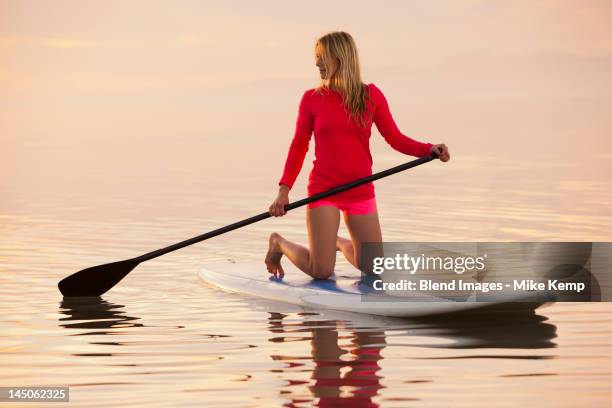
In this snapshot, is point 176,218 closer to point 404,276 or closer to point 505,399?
point 404,276

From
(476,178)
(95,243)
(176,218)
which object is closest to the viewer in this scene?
(95,243)

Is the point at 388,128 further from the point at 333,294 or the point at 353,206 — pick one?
the point at 333,294

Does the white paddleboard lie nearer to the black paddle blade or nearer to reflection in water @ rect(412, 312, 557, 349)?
reflection in water @ rect(412, 312, 557, 349)

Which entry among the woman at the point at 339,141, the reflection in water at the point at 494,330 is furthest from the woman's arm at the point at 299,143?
the reflection in water at the point at 494,330

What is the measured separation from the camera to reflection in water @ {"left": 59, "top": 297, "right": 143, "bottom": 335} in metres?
8.93

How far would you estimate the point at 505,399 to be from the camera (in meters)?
6.70

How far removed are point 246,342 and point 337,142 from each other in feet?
5.36

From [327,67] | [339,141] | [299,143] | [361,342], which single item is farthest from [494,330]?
[327,67]

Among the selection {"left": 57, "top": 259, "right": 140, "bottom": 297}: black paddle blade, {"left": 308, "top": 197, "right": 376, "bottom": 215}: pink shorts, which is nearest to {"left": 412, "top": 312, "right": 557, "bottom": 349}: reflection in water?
{"left": 308, "top": 197, "right": 376, "bottom": 215}: pink shorts

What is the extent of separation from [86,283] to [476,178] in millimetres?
13128

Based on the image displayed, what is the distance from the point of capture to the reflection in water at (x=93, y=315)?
8.93m

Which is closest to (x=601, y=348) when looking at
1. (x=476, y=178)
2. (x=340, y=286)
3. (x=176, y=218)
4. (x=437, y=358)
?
(x=437, y=358)

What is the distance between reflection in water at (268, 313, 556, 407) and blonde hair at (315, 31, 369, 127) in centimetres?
137

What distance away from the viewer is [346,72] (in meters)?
9.16
